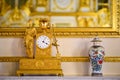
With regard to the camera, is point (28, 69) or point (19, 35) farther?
point (19, 35)

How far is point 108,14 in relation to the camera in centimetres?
242

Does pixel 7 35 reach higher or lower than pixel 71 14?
lower

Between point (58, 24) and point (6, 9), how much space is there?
0.47m

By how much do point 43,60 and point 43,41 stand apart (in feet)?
0.54

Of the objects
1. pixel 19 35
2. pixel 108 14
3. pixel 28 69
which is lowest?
pixel 28 69

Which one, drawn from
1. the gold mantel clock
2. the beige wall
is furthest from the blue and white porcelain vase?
the gold mantel clock

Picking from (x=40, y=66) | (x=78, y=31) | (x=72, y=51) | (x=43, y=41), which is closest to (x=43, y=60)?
(x=40, y=66)

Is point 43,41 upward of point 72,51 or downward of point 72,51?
upward

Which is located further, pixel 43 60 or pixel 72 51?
pixel 72 51

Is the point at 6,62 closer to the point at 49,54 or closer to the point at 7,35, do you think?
the point at 7,35

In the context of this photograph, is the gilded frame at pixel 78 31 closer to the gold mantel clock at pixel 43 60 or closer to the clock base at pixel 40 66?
the gold mantel clock at pixel 43 60

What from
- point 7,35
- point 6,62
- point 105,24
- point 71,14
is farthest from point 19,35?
point 105,24

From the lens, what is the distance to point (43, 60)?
2160 millimetres

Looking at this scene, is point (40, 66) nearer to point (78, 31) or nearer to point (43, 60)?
point (43, 60)
